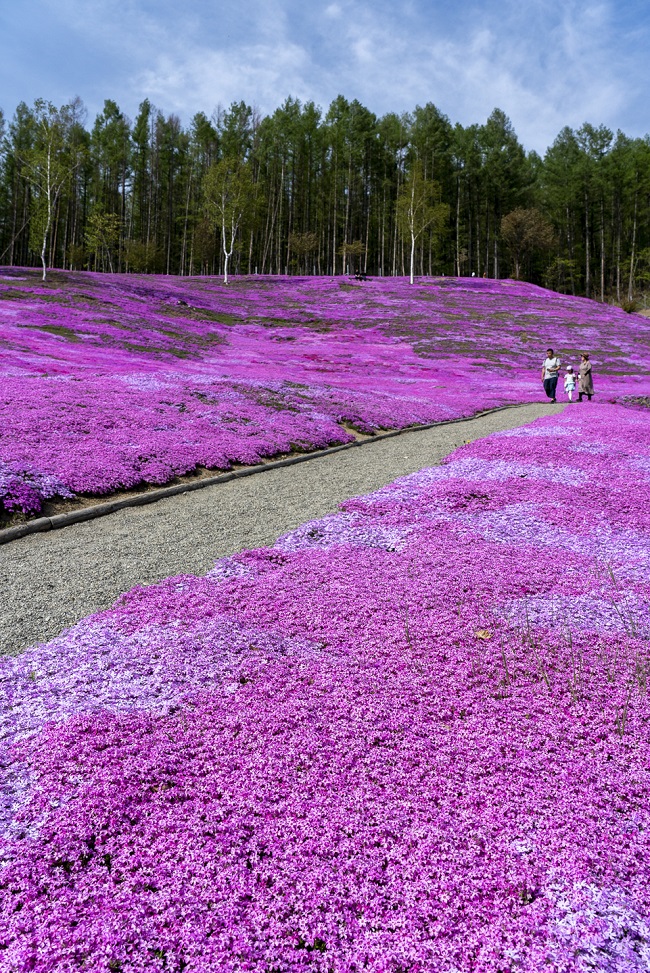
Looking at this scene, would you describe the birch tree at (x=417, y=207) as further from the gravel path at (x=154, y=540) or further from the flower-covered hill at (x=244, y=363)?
the gravel path at (x=154, y=540)

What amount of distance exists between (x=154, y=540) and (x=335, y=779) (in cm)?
576

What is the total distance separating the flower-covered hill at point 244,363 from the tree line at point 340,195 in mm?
22055

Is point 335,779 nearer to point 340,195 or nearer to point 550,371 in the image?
point 550,371

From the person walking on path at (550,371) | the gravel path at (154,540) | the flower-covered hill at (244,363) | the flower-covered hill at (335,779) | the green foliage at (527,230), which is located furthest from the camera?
the green foliage at (527,230)

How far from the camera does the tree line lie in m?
80.9

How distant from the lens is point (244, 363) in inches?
1187

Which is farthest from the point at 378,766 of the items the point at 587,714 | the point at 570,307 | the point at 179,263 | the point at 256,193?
the point at 179,263

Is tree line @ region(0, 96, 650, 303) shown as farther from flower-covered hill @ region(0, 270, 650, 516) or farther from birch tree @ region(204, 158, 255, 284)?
flower-covered hill @ region(0, 270, 650, 516)

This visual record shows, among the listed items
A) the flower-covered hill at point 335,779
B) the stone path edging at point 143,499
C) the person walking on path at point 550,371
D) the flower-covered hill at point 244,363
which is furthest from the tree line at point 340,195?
the flower-covered hill at point 335,779

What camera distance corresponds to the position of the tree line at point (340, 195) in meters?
80.9

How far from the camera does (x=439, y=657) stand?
14.7 ft

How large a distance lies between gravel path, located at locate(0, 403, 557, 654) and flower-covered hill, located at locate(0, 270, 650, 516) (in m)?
1.28

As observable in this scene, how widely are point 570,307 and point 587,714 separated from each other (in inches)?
2593

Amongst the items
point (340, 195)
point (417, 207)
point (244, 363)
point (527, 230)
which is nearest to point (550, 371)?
point (244, 363)
